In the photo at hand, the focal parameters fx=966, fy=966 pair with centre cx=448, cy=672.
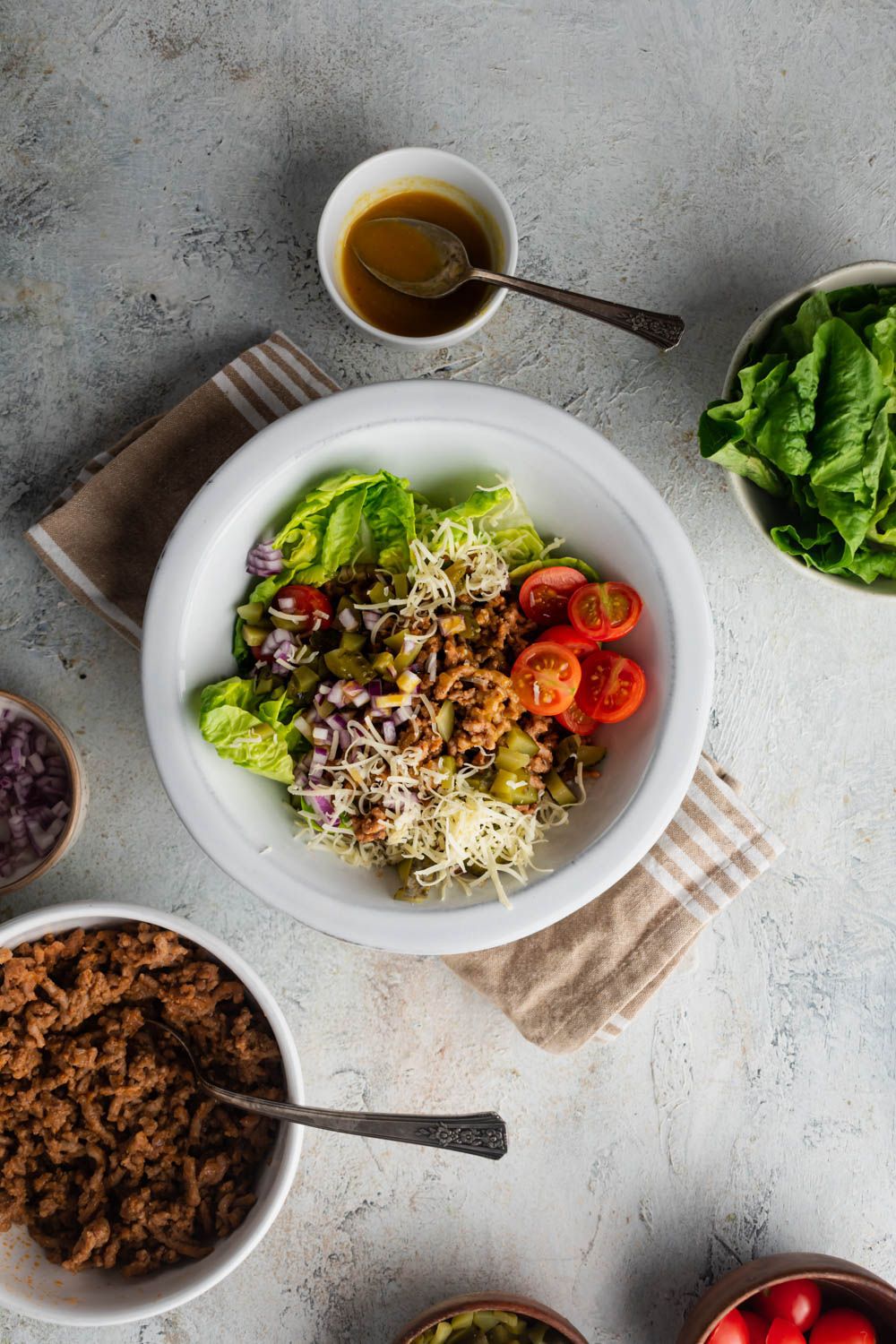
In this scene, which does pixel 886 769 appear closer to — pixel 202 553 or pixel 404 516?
pixel 404 516

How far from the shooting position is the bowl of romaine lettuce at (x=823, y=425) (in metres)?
2.10

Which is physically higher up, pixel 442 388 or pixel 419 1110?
pixel 442 388

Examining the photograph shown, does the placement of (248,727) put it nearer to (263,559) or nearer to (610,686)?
(263,559)

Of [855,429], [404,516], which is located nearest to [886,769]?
[855,429]

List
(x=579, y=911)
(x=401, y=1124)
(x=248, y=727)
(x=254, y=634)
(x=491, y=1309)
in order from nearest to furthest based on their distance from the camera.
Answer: (x=248, y=727)
(x=254, y=634)
(x=401, y=1124)
(x=491, y=1309)
(x=579, y=911)

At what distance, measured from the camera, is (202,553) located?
185 centimetres

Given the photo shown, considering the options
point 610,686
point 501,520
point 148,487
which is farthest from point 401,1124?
point 148,487

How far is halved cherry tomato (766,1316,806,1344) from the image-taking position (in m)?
2.27

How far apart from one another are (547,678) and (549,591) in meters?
0.21

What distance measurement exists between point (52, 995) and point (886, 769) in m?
2.09

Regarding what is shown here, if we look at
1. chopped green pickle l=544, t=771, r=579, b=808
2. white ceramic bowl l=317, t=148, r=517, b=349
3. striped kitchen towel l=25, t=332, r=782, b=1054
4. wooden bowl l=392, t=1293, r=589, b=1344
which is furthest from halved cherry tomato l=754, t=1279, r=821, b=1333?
white ceramic bowl l=317, t=148, r=517, b=349

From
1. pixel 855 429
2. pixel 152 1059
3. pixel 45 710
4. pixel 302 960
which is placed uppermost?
pixel 45 710

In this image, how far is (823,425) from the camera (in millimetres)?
2131

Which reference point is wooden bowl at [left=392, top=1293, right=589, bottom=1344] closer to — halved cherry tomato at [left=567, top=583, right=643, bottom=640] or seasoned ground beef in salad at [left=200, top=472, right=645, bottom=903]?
seasoned ground beef in salad at [left=200, top=472, right=645, bottom=903]
